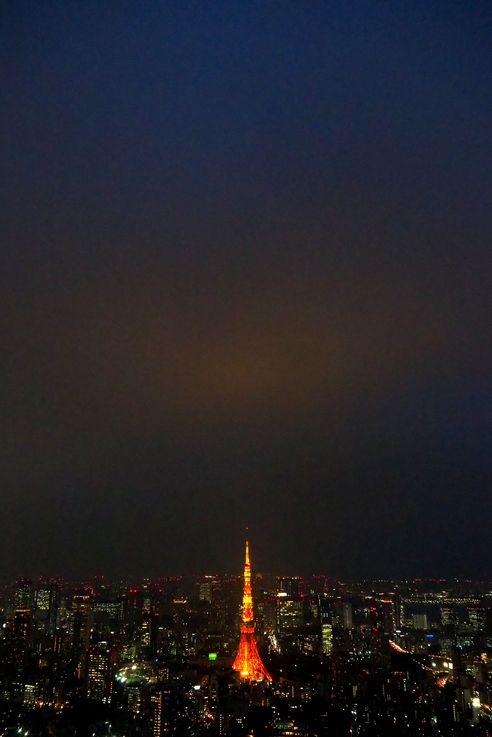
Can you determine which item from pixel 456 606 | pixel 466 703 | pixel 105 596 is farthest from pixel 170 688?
pixel 456 606

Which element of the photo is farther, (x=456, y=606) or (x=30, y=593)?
(x=456, y=606)

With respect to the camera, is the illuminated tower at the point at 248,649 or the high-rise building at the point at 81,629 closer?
the high-rise building at the point at 81,629

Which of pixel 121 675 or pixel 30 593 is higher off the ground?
pixel 30 593

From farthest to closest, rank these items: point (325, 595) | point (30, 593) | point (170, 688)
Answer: point (325, 595)
point (30, 593)
point (170, 688)

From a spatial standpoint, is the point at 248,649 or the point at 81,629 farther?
the point at 248,649

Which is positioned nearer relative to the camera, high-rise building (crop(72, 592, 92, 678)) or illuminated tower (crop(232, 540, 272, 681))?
high-rise building (crop(72, 592, 92, 678))

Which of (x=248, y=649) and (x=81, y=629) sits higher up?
(x=81, y=629)

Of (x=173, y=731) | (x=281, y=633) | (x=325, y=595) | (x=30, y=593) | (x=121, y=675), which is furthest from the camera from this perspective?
(x=325, y=595)

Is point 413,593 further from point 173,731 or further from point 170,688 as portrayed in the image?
point 173,731
